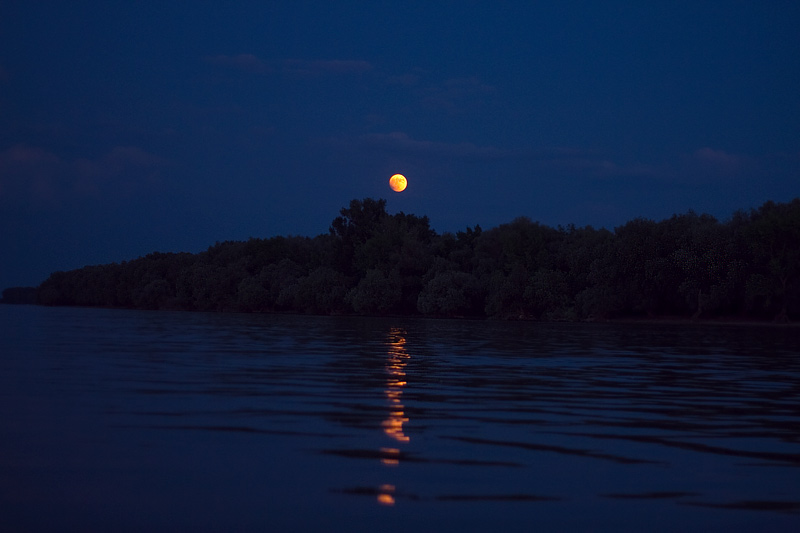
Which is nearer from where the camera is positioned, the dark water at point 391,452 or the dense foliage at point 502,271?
the dark water at point 391,452

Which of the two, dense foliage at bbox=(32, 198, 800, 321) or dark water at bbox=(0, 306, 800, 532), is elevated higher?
dense foliage at bbox=(32, 198, 800, 321)

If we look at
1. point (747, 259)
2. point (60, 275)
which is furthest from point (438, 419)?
point (60, 275)

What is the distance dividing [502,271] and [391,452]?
89830mm

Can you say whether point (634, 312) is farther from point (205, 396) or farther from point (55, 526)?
point (55, 526)

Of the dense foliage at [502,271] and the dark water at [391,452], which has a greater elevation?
the dense foliage at [502,271]

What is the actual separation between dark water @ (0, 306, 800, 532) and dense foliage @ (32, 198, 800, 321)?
6036cm

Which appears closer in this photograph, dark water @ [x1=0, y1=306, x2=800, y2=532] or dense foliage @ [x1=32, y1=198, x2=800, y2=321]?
dark water @ [x1=0, y1=306, x2=800, y2=532]

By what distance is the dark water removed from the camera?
22.1ft

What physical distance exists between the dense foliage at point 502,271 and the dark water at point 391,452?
198ft

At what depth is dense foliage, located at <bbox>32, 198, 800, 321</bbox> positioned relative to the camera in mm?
76500

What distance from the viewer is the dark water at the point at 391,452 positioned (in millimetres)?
6738

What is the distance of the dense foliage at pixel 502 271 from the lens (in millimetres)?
76500

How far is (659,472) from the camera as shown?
27.9ft

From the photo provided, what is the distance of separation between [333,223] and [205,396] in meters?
105
